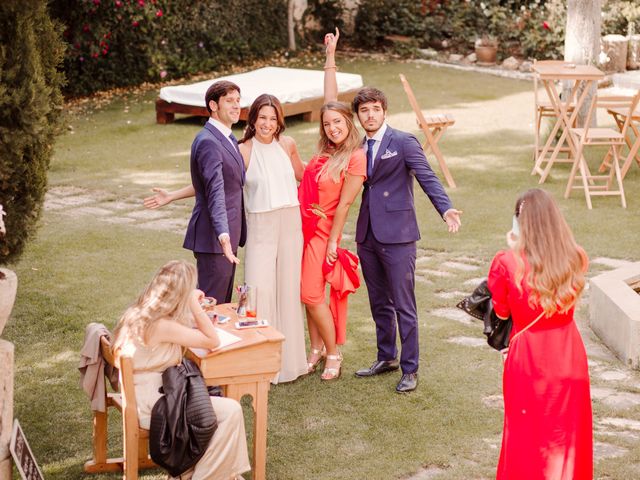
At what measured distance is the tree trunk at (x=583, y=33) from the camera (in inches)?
522

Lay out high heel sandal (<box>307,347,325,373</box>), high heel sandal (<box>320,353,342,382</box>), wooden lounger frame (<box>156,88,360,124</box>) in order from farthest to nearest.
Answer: wooden lounger frame (<box>156,88,360,124</box>), high heel sandal (<box>307,347,325,373</box>), high heel sandal (<box>320,353,342,382</box>)

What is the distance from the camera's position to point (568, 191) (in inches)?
438

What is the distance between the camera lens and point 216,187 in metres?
5.96

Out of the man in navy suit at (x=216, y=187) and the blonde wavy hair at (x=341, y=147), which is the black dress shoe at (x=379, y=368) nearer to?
the man in navy suit at (x=216, y=187)

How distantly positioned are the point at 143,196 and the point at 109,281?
301cm

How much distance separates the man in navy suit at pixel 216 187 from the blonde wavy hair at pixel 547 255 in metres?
2.08

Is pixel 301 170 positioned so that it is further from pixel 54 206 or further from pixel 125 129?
pixel 125 129

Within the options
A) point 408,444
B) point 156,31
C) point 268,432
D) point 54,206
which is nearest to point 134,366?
point 268,432

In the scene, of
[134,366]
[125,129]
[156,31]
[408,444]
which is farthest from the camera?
[156,31]

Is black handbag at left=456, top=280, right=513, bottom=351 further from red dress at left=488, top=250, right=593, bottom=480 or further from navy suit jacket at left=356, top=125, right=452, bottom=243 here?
navy suit jacket at left=356, top=125, right=452, bottom=243

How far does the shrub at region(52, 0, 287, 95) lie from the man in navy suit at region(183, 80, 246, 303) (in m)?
A: 10.9

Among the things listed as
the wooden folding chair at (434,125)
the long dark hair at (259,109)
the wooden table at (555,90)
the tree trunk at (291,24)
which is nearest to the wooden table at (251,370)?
the long dark hair at (259,109)

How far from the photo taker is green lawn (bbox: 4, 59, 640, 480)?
18.4 feet

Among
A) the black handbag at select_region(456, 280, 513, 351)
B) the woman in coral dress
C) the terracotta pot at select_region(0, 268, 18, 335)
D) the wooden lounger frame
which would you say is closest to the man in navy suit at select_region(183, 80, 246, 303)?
the woman in coral dress
